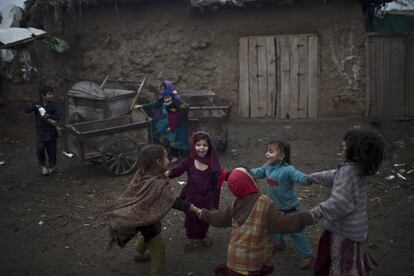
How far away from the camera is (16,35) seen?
950 centimetres

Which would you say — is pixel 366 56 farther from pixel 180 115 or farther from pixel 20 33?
pixel 20 33

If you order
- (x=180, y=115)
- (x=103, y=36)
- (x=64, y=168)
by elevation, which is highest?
(x=103, y=36)

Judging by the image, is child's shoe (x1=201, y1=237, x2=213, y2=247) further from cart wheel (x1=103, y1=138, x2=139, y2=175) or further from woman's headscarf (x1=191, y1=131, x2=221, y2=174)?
cart wheel (x1=103, y1=138, x2=139, y2=175)

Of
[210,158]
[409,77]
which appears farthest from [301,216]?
[409,77]

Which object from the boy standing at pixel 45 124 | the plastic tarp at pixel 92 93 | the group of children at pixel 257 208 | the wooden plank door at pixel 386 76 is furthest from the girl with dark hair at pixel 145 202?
the wooden plank door at pixel 386 76

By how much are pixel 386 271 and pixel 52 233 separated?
3.55 meters

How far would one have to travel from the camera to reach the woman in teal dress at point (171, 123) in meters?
6.77

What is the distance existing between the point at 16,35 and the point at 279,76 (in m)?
6.32

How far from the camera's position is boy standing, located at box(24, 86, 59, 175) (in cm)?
610

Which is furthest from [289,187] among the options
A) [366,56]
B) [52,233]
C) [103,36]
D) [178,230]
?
[103,36]

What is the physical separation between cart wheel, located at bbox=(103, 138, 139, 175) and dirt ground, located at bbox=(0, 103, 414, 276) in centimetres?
15

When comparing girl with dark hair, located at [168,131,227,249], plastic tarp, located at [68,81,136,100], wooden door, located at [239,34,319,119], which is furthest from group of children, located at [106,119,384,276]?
wooden door, located at [239,34,319,119]

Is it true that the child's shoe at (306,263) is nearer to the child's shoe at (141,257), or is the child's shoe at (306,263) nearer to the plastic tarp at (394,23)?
the child's shoe at (141,257)

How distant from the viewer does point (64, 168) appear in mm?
6949
